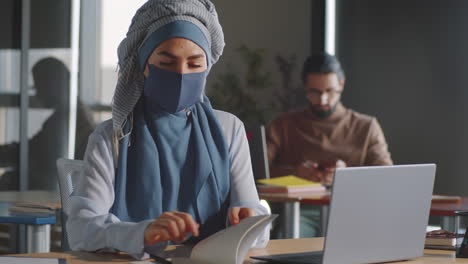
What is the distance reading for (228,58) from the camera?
7.21 metres

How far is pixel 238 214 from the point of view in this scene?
1897mm

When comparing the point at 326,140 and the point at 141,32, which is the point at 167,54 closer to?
the point at 141,32

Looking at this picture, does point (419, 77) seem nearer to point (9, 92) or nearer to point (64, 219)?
point (9, 92)

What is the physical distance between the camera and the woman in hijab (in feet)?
6.12

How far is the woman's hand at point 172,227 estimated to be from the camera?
62.0 inches

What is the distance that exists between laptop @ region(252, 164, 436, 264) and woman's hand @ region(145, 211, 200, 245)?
0.23m

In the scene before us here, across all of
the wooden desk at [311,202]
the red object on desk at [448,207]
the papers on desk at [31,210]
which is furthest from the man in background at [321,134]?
the papers on desk at [31,210]

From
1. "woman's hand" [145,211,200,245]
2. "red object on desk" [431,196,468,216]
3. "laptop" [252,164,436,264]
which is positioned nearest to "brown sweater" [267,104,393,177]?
"red object on desk" [431,196,468,216]

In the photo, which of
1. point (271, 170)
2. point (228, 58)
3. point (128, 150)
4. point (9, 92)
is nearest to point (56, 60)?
point (9, 92)

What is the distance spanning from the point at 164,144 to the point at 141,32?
284mm

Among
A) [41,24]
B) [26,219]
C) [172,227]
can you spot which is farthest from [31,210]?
[41,24]

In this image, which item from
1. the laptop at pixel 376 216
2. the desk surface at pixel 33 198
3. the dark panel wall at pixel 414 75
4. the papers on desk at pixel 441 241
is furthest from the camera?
the dark panel wall at pixel 414 75

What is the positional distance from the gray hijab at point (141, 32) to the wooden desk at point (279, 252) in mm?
301

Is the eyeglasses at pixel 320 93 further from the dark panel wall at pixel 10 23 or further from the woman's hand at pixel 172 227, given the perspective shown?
the dark panel wall at pixel 10 23
